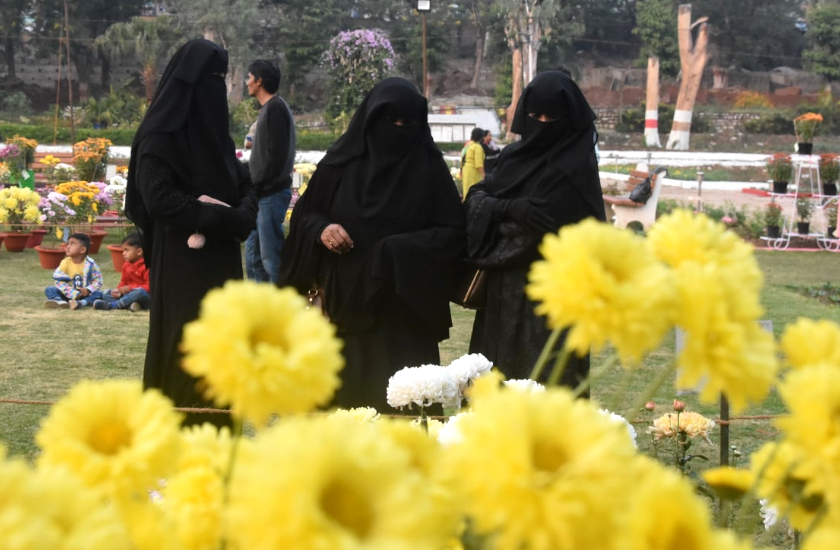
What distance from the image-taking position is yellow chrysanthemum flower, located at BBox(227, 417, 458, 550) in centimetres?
48

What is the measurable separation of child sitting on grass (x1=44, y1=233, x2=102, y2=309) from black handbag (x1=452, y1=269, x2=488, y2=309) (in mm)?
4781

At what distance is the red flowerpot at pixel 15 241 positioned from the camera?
1099 cm

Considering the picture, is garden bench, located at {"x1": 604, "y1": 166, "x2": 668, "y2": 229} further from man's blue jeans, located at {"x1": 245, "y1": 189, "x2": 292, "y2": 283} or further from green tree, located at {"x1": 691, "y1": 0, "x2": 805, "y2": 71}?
green tree, located at {"x1": 691, "y1": 0, "x2": 805, "y2": 71}

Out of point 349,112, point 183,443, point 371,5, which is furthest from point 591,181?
point 371,5

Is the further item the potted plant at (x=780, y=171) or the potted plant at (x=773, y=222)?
the potted plant at (x=780, y=171)

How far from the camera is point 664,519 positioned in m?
0.56

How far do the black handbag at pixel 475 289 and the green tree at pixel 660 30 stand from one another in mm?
38448

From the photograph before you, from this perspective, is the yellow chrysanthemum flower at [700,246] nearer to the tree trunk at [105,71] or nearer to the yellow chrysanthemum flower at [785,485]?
the yellow chrysanthemum flower at [785,485]

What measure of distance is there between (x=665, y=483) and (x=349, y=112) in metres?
32.1

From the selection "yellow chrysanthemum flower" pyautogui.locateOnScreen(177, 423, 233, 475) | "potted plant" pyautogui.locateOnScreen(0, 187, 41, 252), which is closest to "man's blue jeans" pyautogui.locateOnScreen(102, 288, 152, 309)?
"potted plant" pyautogui.locateOnScreen(0, 187, 41, 252)

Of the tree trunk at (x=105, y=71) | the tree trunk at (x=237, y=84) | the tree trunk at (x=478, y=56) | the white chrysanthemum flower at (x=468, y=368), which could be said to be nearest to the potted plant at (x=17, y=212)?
the white chrysanthemum flower at (x=468, y=368)

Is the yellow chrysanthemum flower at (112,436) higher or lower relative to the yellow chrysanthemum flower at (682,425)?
higher

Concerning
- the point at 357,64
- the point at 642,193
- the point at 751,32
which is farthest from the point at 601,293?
the point at 751,32

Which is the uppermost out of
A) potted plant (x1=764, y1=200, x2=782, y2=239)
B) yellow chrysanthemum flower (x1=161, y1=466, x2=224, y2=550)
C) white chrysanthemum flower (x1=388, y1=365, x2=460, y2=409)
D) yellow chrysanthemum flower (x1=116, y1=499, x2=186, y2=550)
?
yellow chrysanthemum flower (x1=116, y1=499, x2=186, y2=550)
